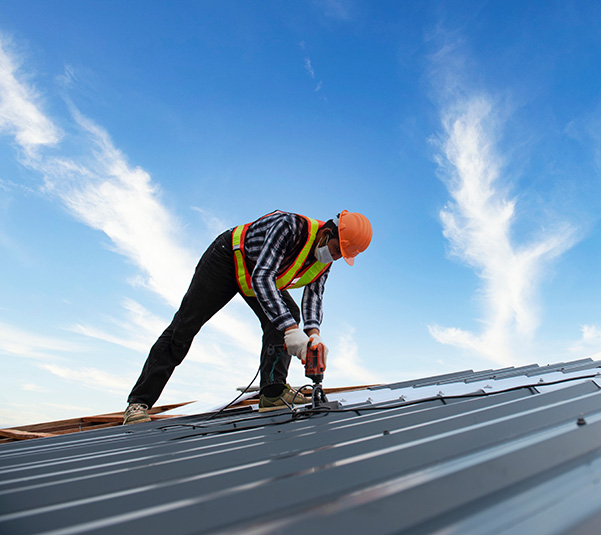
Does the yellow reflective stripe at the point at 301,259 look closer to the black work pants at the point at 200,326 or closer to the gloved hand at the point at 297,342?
the black work pants at the point at 200,326

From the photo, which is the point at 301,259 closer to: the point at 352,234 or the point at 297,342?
the point at 352,234

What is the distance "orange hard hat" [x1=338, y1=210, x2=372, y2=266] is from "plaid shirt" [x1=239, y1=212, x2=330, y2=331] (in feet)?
1.01

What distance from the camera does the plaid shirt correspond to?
3156 millimetres

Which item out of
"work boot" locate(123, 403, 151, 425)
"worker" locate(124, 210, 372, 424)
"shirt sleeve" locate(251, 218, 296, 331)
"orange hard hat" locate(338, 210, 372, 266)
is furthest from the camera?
"work boot" locate(123, 403, 151, 425)

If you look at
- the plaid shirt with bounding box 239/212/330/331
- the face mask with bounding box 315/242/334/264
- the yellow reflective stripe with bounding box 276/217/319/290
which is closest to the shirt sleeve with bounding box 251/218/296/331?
the plaid shirt with bounding box 239/212/330/331

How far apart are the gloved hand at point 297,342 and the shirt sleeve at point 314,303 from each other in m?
0.73

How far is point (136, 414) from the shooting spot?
4.00 meters

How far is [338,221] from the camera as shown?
357cm

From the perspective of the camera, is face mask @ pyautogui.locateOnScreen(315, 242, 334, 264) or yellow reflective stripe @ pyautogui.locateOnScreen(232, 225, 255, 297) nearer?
face mask @ pyautogui.locateOnScreen(315, 242, 334, 264)

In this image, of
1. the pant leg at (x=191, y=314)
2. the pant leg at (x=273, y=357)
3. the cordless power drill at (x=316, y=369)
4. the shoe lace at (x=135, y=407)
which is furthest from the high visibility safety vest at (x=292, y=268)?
the shoe lace at (x=135, y=407)

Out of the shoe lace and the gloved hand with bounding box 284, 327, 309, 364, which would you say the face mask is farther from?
the shoe lace

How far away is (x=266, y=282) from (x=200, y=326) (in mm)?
1190

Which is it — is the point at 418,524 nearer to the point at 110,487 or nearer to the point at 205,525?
the point at 205,525

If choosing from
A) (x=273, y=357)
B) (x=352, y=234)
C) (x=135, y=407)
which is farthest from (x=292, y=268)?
(x=135, y=407)
